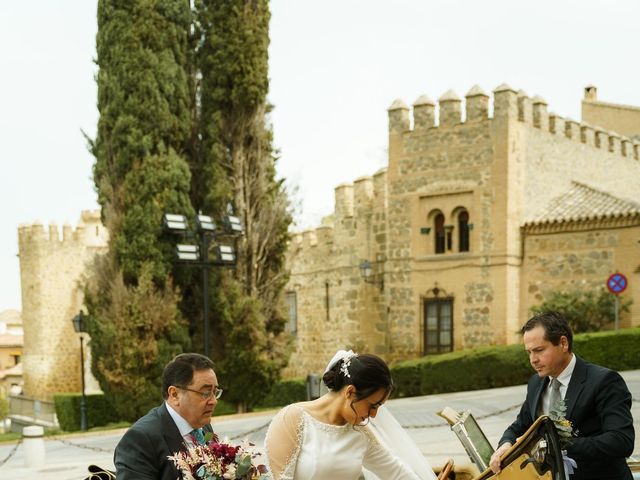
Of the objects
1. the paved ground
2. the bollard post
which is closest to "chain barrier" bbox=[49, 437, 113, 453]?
the paved ground

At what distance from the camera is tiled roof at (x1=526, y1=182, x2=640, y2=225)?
72.0ft

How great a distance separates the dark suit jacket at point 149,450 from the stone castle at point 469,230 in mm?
17891

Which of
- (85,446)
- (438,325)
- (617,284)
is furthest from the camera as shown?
(438,325)

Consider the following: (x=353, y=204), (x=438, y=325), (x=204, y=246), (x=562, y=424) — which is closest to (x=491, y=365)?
(x=438, y=325)

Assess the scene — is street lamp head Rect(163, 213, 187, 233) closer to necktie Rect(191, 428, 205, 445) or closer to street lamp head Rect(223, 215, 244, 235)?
street lamp head Rect(223, 215, 244, 235)

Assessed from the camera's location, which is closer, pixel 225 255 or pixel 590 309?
pixel 225 255

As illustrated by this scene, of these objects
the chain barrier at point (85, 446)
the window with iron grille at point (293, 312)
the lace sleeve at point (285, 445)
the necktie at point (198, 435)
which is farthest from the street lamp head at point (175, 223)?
the window with iron grille at point (293, 312)

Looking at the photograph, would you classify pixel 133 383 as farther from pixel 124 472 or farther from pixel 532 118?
pixel 124 472

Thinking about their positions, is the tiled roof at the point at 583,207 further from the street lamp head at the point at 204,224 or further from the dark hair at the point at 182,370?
the dark hair at the point at 182,370

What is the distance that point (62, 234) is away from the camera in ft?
119

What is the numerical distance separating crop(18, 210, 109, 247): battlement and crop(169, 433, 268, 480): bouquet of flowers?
33.0 meters

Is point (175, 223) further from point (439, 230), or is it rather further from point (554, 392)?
point (554, 392)

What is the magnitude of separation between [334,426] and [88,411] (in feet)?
72.2

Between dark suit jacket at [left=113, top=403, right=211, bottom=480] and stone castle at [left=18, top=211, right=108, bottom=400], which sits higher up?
dark suit jacket at [left=113, top=403, right=211, bottom=480]
